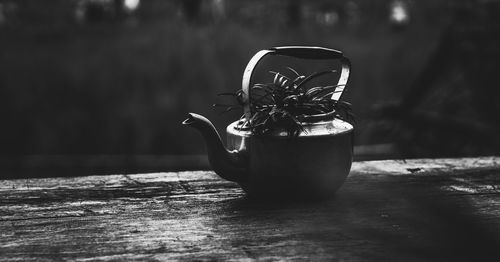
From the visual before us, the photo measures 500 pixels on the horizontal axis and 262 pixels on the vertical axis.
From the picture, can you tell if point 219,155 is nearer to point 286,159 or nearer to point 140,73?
point 286,159

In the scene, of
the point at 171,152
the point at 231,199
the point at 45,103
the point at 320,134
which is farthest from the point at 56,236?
the point at 45,103

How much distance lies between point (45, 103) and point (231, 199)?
13.2 feet

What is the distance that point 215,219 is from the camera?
3.55 feet

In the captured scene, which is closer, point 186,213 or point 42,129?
point 186,213

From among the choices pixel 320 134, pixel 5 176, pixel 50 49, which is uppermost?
pixel 320 134

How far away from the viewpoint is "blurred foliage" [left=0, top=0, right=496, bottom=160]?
15.5 ft

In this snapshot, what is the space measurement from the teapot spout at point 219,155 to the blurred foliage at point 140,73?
266 cm

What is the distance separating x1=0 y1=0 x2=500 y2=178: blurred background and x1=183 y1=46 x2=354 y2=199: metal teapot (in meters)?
2.36

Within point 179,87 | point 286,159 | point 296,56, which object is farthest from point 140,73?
point 286,159

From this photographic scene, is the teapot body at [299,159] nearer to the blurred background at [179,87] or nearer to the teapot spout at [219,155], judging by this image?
the teapot spout at [219,155]

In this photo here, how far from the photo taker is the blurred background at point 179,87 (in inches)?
141

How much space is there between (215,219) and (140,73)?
4234mm

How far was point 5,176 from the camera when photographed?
4.49m

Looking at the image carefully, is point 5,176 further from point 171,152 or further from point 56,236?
point 56,236
